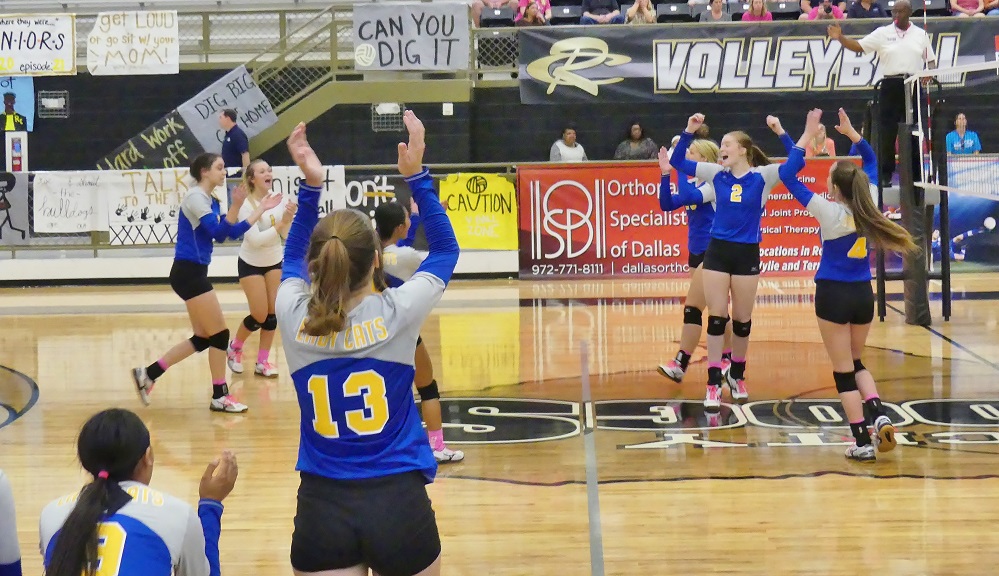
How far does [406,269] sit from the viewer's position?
6254 mm

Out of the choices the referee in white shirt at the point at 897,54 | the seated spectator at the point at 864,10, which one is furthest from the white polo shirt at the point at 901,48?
the seated spectator at the point at 864,10

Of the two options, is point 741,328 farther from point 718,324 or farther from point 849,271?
point 849,271

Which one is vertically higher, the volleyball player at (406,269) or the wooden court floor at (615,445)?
the volleyball player at (406,269)

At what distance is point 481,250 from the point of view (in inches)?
627

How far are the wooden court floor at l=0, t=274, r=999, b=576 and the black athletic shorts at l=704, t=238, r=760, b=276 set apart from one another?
0.99 m

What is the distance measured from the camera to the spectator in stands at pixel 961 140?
15547 mm

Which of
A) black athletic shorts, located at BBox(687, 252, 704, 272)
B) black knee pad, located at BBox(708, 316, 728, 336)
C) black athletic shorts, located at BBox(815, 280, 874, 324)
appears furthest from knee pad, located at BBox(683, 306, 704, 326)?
black athletic shorts, located at BBox(815, 280, 874, 324)

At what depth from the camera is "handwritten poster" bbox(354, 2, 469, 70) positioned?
661 inches

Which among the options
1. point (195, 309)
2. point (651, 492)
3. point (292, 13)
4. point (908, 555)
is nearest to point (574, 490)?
point (651, 492)

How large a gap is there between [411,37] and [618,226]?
4.23 metres

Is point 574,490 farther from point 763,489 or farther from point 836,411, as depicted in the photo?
point 836,411

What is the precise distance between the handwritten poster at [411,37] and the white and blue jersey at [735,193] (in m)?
9.50

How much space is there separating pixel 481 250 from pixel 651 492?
9.89 meters

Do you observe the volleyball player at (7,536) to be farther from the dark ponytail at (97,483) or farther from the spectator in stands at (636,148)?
the spectator in stands at (636,148)
